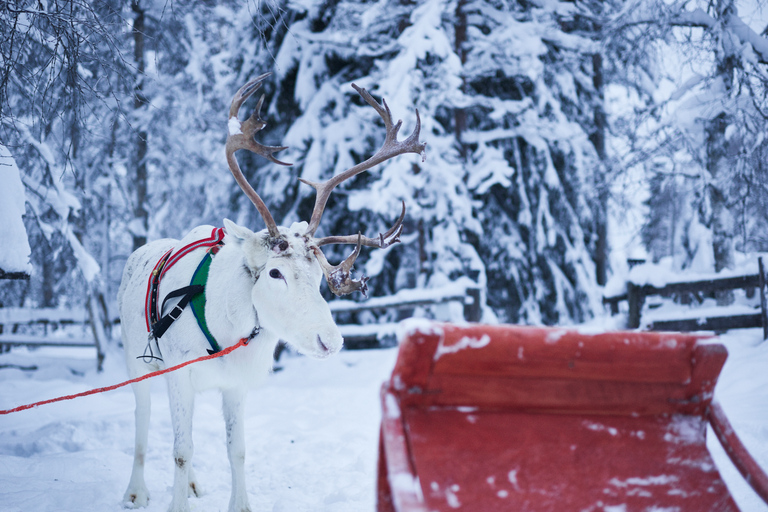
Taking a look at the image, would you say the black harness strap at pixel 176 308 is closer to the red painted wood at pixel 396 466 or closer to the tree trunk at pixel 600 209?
the red painted wood at pixel 396 466

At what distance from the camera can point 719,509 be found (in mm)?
1817

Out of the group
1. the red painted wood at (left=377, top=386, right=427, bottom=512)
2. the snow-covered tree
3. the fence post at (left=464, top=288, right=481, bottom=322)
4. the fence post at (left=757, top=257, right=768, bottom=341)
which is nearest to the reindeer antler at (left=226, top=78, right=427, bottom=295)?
the red painted wood at (left=377, top=386, right=427, bottom=512)

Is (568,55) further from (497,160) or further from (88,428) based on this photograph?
(88,428)

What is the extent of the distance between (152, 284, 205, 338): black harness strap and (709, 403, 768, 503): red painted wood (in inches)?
114

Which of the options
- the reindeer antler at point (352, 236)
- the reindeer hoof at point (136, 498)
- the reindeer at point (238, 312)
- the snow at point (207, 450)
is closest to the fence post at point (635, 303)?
the snow at point (207, 450)

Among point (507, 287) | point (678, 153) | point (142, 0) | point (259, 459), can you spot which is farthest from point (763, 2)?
point (142, 0)

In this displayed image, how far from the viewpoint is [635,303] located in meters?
8.35

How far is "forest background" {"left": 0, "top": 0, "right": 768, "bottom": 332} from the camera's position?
831cm

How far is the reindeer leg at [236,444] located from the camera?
3.42 meters

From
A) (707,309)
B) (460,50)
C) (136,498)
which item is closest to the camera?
(136,498)

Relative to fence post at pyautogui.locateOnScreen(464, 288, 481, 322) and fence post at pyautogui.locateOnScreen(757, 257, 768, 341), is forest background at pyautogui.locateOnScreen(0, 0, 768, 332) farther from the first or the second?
fence post at pyautogui.locateOnScreen(757, 257, 768, 341)

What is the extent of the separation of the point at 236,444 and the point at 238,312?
93 cm

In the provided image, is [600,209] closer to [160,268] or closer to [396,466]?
[160,268]

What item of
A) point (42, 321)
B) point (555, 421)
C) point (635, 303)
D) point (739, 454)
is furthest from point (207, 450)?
point (42, 321)
